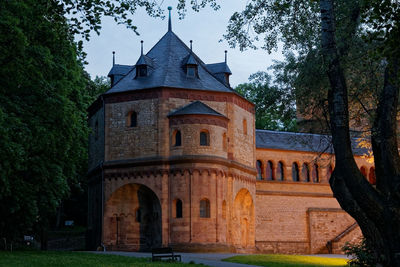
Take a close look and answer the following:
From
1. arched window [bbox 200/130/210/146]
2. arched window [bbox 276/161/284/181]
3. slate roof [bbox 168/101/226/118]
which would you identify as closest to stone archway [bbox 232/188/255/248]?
arched window [bbox 200/130/210/146]

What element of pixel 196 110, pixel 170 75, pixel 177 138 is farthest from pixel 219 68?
pixel 177 138

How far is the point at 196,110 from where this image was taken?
34.7 metres

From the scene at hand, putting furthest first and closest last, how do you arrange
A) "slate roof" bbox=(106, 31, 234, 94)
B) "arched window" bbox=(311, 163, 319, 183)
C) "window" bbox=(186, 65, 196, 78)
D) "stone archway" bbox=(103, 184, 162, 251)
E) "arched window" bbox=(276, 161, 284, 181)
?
"arched window" bbox=(311, 163, 319, 183), "arched window" bbox=(276, 161, 284, 181), "window" bbox=(186, 65, 196, 78), "slate roof" bbox=(106, 31, 234, 94), "stone archway" bbox=(103, 184, 162, 251)

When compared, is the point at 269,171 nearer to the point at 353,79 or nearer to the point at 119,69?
the point at 119,69

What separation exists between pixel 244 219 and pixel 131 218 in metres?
7.44

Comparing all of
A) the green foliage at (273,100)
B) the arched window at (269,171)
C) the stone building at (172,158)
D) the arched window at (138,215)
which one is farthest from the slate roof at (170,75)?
the green foliage at (273,100)

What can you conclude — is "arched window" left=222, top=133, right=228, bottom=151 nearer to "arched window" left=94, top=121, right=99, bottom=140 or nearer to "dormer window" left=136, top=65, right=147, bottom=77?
"dormer window" left=136, top=65, right=147, bottom=77

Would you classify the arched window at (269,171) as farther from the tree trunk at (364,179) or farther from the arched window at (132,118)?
the tree trunk at (364,179)

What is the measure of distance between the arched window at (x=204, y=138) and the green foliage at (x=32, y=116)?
753 centimetres

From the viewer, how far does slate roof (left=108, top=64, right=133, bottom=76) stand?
1567 inches

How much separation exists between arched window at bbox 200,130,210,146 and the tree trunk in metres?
19.4

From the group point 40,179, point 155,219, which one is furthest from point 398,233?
point 155,219

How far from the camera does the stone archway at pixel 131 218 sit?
3488 cm

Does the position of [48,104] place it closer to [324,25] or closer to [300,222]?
[324,25]
